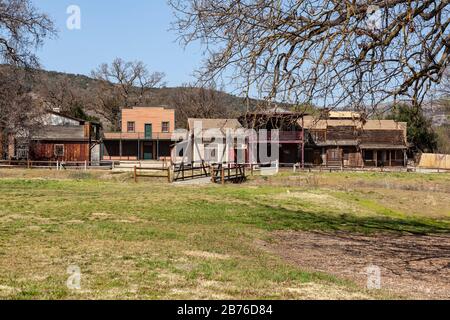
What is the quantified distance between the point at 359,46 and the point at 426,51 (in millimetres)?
1145

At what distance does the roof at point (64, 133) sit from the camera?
55062 millimetres

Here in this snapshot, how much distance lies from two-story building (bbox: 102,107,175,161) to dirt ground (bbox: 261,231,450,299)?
49200mm

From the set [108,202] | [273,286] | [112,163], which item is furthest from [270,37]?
[112,163]

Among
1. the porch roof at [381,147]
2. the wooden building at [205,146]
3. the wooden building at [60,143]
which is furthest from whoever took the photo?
the porch roof at [381,147]

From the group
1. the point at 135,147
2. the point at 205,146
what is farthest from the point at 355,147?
the point at 135,147

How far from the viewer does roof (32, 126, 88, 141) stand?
55062 mm

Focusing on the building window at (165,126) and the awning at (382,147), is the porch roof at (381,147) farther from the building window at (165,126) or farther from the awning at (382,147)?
the building window at (165,126)

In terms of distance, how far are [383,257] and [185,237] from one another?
183 inches

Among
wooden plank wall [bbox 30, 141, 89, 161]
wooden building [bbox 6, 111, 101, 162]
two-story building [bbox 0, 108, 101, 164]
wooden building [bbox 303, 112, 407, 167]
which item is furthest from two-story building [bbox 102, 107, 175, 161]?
wooden building [bbox 303, 112, 407, 167]

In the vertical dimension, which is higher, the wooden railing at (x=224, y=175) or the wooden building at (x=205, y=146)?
the wooden building at (x=205, y=146)

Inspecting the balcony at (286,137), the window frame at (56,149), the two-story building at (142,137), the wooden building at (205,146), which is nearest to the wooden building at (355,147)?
the balcony at (286,137)

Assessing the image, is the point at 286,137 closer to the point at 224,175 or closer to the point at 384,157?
the point at 384,157

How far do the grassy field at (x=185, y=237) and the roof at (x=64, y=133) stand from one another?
27.0 meters

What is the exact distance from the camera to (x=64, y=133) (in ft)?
187
